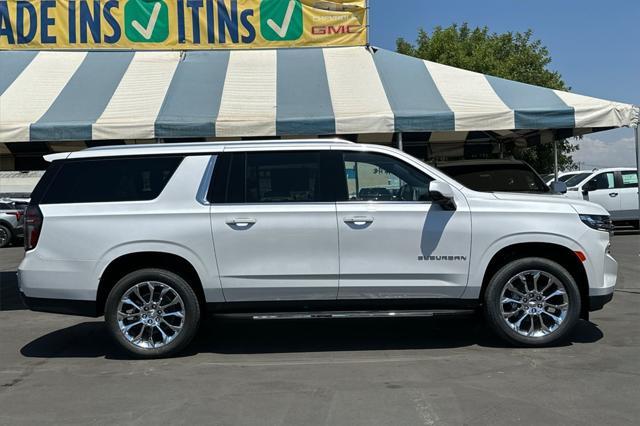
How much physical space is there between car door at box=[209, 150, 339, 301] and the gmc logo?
5149 mm

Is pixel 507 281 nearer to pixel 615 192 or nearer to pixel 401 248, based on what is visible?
pixel 401 248

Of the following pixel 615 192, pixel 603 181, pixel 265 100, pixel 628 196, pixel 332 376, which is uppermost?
pixel 265 100

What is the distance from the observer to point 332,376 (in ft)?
17.0

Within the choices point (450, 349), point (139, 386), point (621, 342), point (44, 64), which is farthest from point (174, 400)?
point (44, 64)

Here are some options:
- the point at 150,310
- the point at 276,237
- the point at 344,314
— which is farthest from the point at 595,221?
the point at 150,310

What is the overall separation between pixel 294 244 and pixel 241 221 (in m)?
0.53

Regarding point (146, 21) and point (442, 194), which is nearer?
point (442, 194)

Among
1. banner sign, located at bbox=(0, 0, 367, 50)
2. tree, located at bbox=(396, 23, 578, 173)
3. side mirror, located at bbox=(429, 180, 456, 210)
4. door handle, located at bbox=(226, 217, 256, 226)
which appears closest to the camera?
side mirror, located at bbox=(429, 180, 456, 210)

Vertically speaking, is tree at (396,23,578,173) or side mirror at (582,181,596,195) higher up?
tree at (396,23,578,173)

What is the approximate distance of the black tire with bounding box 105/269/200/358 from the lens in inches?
223

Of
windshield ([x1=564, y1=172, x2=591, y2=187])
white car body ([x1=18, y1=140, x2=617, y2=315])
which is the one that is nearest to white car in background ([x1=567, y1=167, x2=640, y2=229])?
windshield ([x1=564, y1=172, x2=591, y2=187])

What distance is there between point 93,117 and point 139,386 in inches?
159

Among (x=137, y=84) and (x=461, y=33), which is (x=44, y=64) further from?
(x=461, y=33)

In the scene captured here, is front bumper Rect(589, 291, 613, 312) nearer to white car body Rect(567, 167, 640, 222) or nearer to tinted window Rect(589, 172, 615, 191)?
white car body Rect(567, 167, 640, 222)
